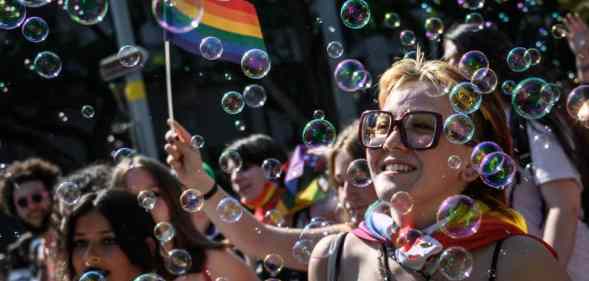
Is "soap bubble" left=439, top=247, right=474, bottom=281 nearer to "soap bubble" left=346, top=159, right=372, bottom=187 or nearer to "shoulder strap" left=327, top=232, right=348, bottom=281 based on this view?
"shoulder strap" left=327, top=232, right=348, bottom=281

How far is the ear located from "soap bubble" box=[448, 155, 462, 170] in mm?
23

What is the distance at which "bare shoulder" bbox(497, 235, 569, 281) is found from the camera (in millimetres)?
2223

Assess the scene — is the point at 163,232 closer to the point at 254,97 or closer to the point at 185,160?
the point at 185,160

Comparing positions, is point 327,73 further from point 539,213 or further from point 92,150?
point 539,213

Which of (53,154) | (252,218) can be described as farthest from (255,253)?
(53,154)

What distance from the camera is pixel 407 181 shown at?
7.72ft

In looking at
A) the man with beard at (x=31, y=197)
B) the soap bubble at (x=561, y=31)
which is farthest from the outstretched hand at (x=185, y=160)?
the man with beard at (x=31, y=197)

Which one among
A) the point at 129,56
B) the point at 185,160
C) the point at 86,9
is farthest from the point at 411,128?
the point at 86,9

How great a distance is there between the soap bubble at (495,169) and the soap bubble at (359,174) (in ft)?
1.82

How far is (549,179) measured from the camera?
126 inches

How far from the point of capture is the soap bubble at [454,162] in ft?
7.94

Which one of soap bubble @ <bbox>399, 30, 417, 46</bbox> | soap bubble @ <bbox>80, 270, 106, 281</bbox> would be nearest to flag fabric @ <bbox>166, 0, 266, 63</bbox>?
soap bubble @ <bbox>399, 30, 417, 46</bbox>

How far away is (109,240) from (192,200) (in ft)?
0.92

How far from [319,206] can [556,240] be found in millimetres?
1621
